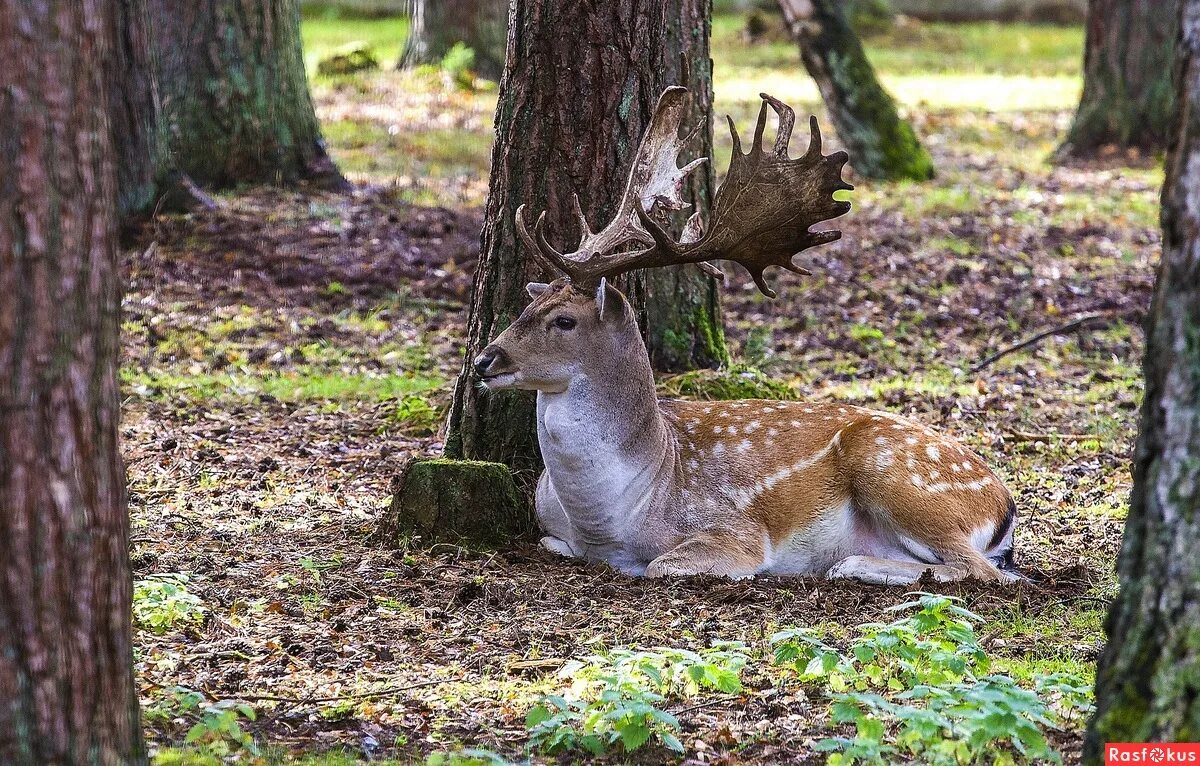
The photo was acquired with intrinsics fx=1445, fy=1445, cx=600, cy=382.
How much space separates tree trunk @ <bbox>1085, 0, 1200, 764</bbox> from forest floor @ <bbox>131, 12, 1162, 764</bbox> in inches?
36.7

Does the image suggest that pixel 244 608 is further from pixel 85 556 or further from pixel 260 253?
pixel 260 253

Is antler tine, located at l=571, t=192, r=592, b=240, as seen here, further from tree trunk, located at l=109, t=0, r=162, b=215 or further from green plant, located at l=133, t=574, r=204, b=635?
tree trunk, located at l=109, t=0, r=162, b=215

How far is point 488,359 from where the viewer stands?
6.17m

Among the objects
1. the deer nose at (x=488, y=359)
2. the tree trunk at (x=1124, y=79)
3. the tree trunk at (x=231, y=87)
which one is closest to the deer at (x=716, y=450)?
the deer nose at (x=488, y=359)

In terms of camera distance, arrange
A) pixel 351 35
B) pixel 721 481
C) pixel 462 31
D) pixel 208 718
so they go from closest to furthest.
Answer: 1. pixel 208 718
2. pixel 721 481
3. pixel 462 31
4. pixel 351 35

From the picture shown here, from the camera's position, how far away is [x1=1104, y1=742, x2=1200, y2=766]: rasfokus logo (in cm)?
325

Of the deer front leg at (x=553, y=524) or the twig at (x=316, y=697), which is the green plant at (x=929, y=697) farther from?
the deer front leg at (x=553, y=524)

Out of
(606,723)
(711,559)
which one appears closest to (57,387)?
(606,723)

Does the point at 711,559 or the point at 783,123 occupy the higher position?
the point at 783,123

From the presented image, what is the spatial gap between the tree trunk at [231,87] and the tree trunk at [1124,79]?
28.4 feet

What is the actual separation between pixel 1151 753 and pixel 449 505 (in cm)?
376

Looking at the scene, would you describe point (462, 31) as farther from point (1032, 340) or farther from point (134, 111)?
point (1032, 340)

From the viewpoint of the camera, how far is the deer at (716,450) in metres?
6.30

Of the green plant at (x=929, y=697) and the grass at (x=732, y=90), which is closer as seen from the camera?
the green plant at (x=929, y=697)
